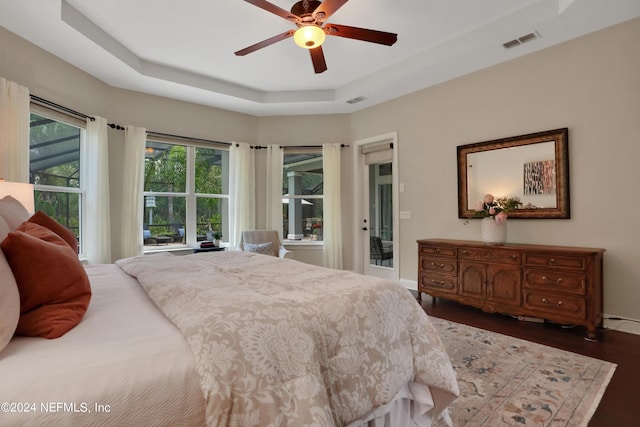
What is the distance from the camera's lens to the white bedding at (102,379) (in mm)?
686

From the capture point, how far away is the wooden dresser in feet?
8.73

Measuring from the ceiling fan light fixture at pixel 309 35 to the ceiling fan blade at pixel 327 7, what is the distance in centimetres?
9

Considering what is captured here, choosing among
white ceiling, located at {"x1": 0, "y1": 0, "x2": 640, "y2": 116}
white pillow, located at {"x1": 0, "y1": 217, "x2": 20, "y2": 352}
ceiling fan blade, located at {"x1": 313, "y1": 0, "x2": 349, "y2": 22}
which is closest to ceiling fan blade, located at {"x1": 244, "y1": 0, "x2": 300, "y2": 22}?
ceiling fan blade, located at {"x1": 313, "y1": 0, "x2": 349, "y2": 22}

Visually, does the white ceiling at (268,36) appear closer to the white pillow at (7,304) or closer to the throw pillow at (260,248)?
the throw pillow at (260,248)

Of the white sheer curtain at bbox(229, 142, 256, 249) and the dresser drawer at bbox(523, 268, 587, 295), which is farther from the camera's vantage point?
the white sheer curtain at bbox(229, 142, 256, 249)

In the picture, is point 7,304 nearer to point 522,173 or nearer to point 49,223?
point 49,223

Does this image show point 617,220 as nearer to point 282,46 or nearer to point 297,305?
point 297,305

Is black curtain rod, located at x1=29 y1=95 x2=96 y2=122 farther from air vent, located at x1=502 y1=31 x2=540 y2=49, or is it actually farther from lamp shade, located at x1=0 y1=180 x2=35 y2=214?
air vent, located at x1=502 y1=31 x2=540 y2=49

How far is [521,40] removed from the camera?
10.4 ft

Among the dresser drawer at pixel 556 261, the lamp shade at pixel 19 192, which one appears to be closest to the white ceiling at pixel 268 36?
the lamp shade at pixel 19 192

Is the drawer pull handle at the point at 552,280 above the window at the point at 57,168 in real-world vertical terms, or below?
below

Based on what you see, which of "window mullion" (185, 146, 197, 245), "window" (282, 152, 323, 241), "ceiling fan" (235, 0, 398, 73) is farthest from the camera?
"window" (282, 152, 323, 241)

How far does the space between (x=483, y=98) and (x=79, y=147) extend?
4.96m

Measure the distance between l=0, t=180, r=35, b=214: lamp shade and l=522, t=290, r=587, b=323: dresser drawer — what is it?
4.33 meters
